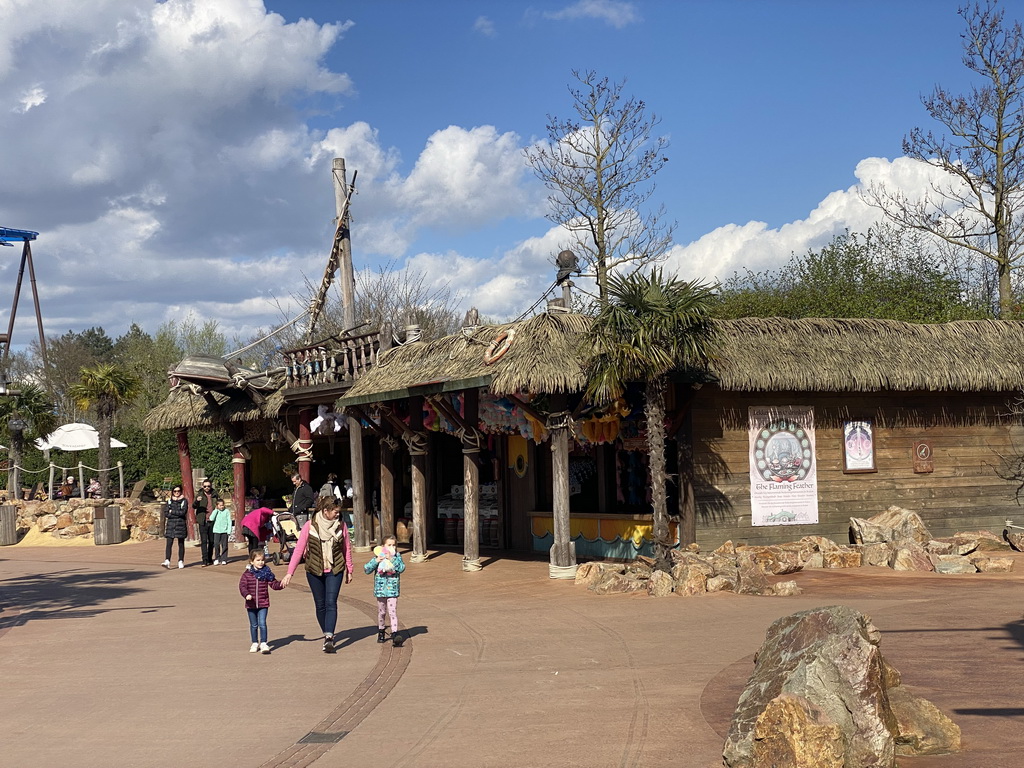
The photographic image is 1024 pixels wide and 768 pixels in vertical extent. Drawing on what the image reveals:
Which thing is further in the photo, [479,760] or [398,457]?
[398,457]

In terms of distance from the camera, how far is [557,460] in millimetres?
15555

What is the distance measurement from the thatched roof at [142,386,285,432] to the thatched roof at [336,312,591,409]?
4.67 meters

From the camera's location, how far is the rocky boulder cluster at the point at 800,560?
1349cm

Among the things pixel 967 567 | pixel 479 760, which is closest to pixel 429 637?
pixel 479 760

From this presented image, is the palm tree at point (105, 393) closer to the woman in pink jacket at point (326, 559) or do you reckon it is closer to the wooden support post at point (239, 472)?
the wooden support post at point (239, 472)

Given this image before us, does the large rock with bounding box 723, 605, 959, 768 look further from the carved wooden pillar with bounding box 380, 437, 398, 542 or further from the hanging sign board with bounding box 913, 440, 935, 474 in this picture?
the carved wooden pillar with bounding box 380, 437, 398, 542

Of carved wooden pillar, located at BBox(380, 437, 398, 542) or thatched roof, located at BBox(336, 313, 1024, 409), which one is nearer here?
thatched roof, located at BBox(336, 313, 1024, 409)

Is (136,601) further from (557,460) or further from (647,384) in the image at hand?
(647,384)

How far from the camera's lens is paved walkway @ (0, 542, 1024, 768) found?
22.9 ft

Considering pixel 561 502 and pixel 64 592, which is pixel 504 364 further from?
pixel 64 592

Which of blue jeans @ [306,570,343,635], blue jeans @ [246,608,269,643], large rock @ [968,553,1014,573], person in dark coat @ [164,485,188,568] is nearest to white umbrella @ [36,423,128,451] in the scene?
person in dark coat @ [164,485,188,568]

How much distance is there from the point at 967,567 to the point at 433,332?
29740mm

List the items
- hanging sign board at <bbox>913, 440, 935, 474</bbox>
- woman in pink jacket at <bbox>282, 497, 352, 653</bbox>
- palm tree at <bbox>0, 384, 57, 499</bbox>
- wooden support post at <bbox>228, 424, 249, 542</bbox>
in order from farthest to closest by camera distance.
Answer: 1. palm tree at <bbox>0, 384, 57, 499</bbox>
2. wooden support post at <bbox>228, 424, 249, 542</bbox>
3. hanging sign board at <bbox>913, 440, 935, 474</bbox>
4. woman in pink jacket at <bbox>282, 497, 352, 653</bbox>

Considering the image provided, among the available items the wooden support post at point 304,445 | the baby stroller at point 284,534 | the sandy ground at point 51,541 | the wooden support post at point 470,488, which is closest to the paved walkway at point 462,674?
the wooden support post at point 470,488
